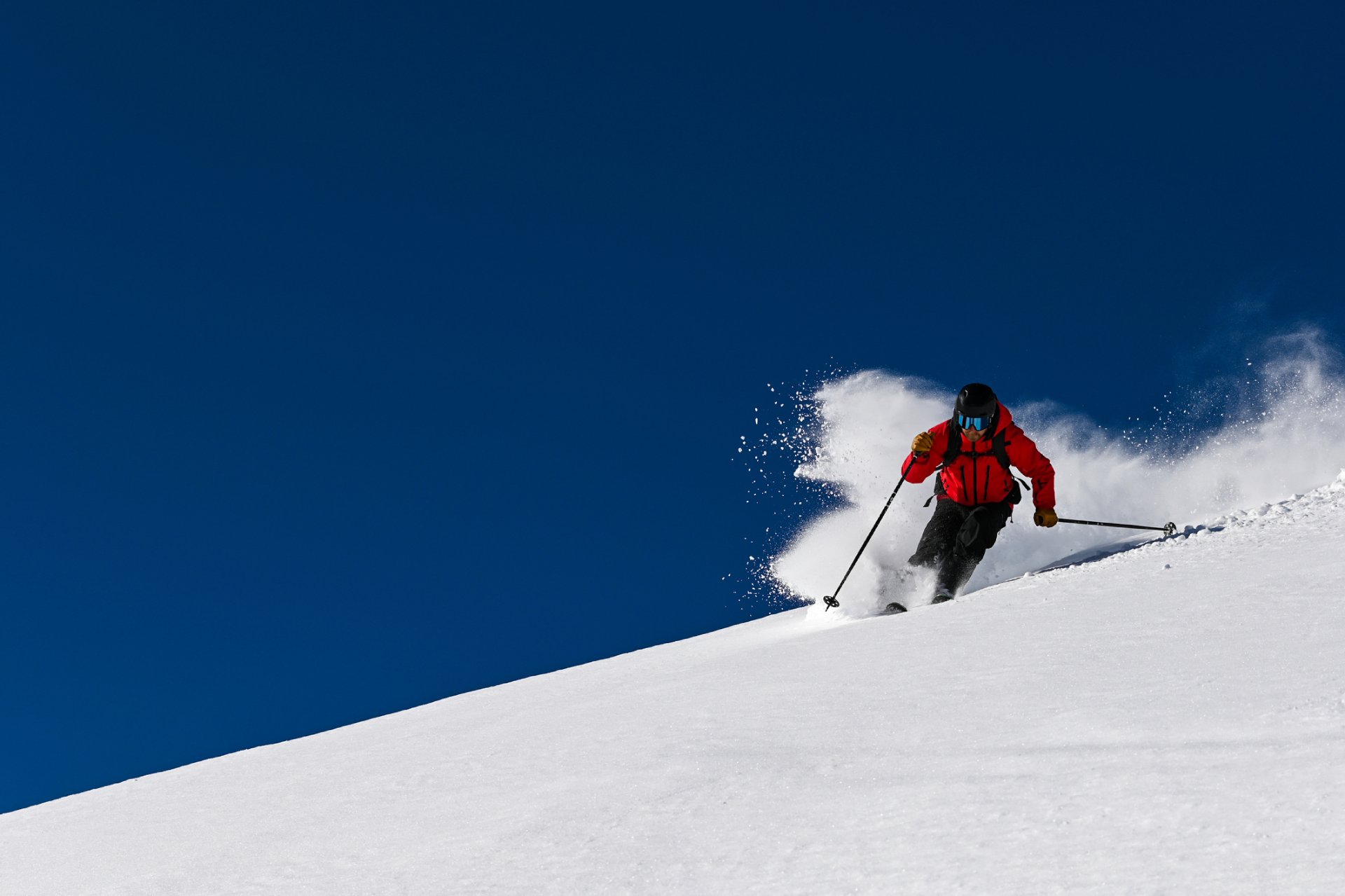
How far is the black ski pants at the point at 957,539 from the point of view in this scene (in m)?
7.88

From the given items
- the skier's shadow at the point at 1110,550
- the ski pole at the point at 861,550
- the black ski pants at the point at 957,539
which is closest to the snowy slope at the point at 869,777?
the skier's shadow at the point at 1110,550

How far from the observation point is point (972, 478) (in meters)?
8.02

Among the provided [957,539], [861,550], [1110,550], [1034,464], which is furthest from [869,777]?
[1034,464]

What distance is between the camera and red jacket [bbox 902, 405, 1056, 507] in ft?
26.3

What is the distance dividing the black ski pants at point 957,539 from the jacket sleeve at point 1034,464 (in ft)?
0.85

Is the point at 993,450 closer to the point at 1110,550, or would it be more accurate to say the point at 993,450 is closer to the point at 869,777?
the point at 1110,550

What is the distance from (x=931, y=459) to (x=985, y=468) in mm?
401

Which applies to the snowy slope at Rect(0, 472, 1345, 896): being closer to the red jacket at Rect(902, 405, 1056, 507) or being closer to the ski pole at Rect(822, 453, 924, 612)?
the ski pole at Rect(822, 453, 924, 612)

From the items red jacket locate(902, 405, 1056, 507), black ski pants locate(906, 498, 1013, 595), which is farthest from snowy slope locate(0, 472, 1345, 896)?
red jacket locate(902, 405, 1056, 507)

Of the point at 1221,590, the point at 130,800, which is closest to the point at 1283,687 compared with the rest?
the point at 1221,590

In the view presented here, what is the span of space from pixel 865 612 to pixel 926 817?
16.3 feet

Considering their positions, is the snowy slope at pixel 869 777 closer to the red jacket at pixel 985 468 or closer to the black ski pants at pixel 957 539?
the black ski pants at pixel 957 539

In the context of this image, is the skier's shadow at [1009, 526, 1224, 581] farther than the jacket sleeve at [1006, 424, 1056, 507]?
No

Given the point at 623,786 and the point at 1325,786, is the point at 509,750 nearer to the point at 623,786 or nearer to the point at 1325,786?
the point at 623,786
